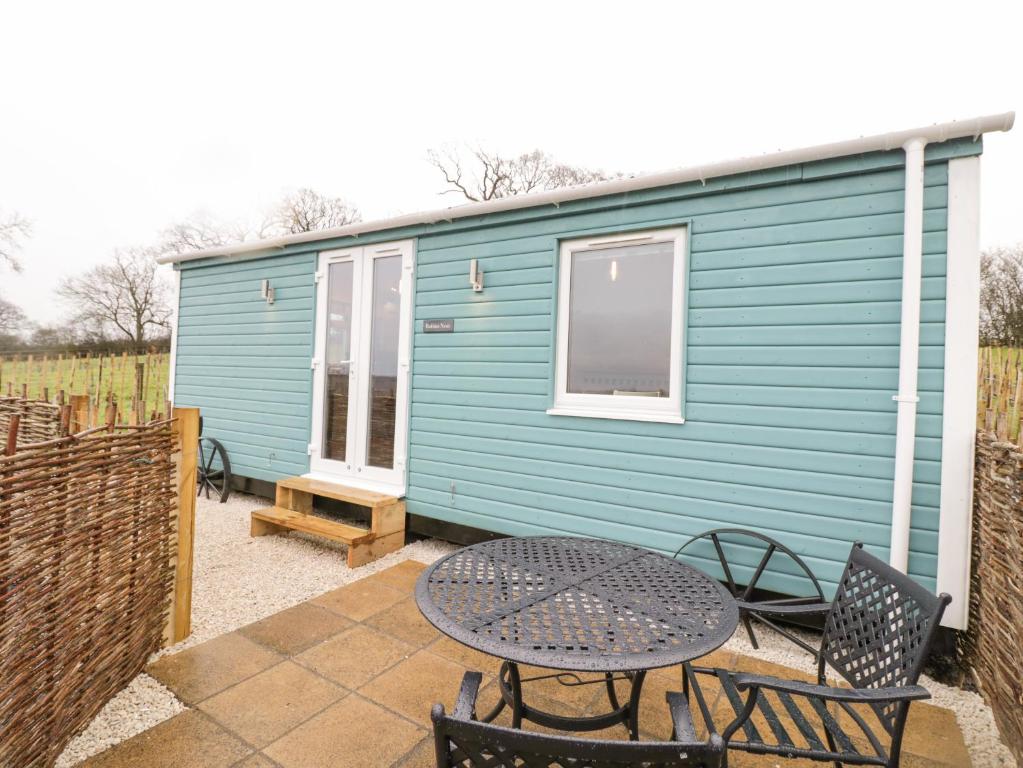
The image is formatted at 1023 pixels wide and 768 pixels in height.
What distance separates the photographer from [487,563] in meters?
1.91

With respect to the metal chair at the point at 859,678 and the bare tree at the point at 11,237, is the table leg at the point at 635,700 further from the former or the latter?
the bare tree at the point at 11,237

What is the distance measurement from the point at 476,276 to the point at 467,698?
3285mm

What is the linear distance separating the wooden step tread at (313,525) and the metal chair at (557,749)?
9.82 feet

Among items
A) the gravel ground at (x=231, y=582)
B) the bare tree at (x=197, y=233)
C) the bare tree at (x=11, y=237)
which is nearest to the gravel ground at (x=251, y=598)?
the gravel ground at (x=231, y=582)

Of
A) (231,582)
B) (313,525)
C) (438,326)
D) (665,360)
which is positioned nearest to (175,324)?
(313,525)

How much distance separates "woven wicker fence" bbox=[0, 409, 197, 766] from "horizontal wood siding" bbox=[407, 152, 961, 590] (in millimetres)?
2069

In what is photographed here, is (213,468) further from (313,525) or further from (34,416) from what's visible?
(34,416)

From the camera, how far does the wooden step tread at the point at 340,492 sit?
3951mm

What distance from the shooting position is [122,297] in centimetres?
1283

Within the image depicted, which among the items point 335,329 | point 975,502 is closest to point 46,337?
point 335,329

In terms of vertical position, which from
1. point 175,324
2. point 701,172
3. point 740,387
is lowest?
point 740,387

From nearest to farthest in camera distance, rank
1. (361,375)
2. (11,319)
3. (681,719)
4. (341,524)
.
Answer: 1. (681,719)
2. (341,524)
3. (361,375)
4. (11,319)

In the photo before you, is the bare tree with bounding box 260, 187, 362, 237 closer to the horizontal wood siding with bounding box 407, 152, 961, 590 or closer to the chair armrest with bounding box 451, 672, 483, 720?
the horizontal wood siding with bounding box 407, 152, 961, 590

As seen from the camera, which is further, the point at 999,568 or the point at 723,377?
the point at 723,377
